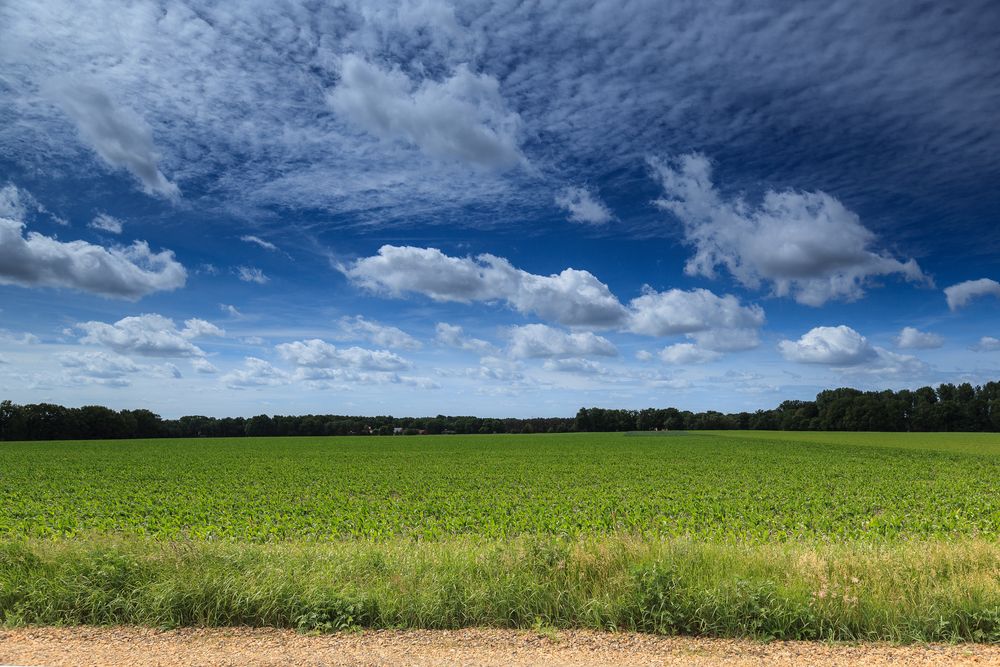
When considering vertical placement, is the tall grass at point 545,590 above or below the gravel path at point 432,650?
above

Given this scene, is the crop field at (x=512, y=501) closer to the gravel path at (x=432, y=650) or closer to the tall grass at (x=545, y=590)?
the tall grass at (x=545, y=590)

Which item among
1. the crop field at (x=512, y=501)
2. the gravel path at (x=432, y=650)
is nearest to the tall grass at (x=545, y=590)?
the gravel path at (x=432, y=650)

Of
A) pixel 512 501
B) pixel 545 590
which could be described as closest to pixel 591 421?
pixel 512 501

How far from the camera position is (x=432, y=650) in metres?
6.52

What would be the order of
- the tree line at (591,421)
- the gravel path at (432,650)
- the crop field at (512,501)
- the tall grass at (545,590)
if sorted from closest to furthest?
the gravel path at (432,650) → the tall grass at (545,590) → the crop field at (512,501) → the tree line at (591,421)

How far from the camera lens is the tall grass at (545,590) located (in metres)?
7.04

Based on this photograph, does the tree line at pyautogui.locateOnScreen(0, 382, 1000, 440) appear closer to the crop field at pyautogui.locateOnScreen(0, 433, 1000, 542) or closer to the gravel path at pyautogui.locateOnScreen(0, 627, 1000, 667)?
the crop field at pyautogui.locateOnScreen(0, 433, 1000, 542)

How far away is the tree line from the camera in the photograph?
10975cm

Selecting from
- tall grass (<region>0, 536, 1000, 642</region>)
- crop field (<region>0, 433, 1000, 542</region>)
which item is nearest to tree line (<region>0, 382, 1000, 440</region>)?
crop field (<region>0, 433, 1000, 542</region>)

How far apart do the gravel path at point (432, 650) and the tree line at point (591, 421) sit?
125m

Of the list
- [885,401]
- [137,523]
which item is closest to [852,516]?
[137,523]

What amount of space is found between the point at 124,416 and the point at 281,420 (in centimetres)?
2950

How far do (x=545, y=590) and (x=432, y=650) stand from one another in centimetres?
165

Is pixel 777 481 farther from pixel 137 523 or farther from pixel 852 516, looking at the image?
pixel 137 523
